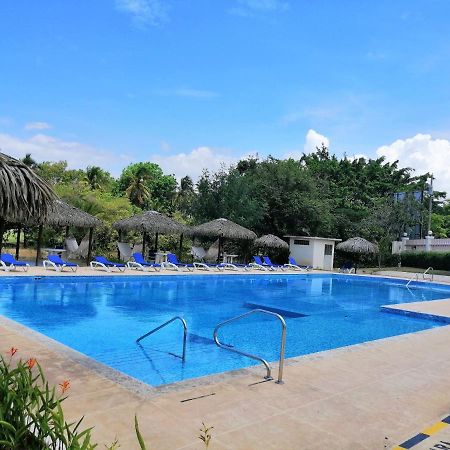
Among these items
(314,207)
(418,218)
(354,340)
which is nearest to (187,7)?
(354,340)

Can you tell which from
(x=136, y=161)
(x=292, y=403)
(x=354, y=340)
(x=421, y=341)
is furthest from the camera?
(x=136, y=161)

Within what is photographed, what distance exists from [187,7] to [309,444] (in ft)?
45.4

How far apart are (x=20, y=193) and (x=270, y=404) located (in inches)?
152

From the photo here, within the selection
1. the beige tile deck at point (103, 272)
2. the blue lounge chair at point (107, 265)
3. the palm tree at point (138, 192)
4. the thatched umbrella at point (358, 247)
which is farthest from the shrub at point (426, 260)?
the palm tree at point (138, 192)

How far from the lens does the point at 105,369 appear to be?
528 centimetres

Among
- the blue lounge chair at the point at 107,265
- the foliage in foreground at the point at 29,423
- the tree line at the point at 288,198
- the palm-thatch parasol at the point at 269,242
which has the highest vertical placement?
the tree line at the point at 288,198

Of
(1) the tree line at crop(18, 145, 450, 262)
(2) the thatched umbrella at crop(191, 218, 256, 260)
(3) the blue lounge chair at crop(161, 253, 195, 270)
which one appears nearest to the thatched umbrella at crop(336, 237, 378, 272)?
(1) the tree line at crop(18, 145, 450, 262)

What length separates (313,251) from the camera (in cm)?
2800

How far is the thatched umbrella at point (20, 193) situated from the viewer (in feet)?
18.4

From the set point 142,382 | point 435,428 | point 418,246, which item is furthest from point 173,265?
point 418,246

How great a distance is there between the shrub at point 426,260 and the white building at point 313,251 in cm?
649

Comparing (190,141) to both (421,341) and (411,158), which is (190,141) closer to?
(411,158)

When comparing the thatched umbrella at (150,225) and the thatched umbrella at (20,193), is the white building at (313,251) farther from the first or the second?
the thatched umbrella at (20,193)

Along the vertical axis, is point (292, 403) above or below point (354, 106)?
below
